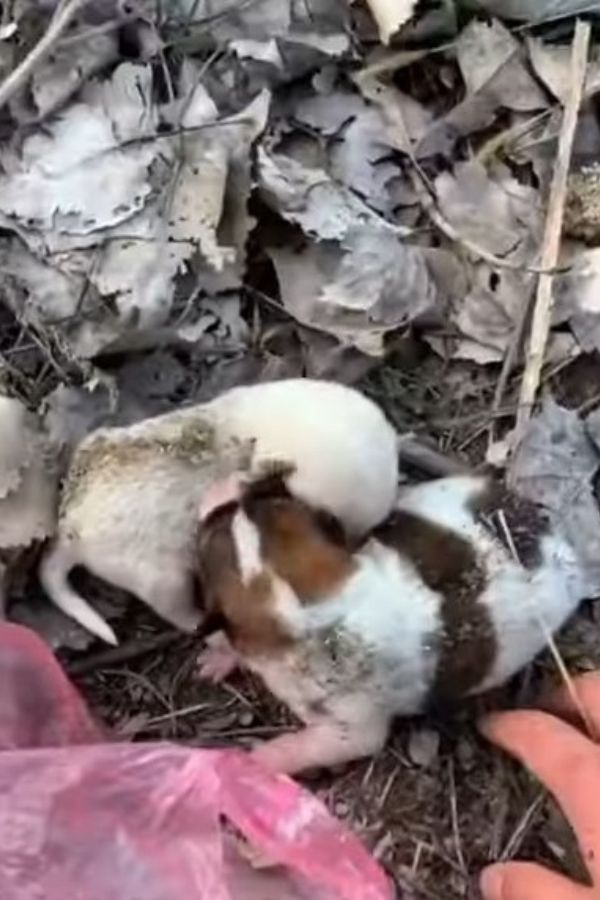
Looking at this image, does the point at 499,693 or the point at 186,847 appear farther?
the point at 499,693

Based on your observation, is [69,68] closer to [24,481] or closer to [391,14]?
[391,14]

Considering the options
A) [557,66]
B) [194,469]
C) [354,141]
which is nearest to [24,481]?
[194,469]

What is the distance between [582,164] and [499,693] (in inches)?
28.9

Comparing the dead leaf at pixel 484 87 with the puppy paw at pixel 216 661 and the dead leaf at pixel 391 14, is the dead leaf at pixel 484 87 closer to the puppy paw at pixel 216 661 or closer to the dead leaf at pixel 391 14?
the dead leaf at pixel 391 14

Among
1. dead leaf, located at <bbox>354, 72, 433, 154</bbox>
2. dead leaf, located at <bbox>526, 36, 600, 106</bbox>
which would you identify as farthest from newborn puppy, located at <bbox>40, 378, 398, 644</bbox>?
dead leaf, located at <bbox>526, 36, 600, 106</bbox>

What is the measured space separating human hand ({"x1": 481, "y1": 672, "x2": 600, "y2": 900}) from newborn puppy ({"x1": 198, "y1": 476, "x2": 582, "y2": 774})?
0.07 m

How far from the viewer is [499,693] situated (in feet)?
9.14

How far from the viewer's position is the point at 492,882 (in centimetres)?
262

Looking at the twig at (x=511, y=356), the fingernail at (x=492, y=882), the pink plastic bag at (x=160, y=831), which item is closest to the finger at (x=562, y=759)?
the fingernail at (x=492, y=882)

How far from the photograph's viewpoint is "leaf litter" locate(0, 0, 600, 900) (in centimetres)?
280

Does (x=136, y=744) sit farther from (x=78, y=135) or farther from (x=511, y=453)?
(x=78, y=135)

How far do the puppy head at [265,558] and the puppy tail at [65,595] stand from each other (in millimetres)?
187

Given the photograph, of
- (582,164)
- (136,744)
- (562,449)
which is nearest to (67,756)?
(136,744)

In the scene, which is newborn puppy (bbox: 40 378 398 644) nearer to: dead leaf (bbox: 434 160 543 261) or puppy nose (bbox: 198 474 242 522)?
puppy nose (bbox: 198 474 242 522)
